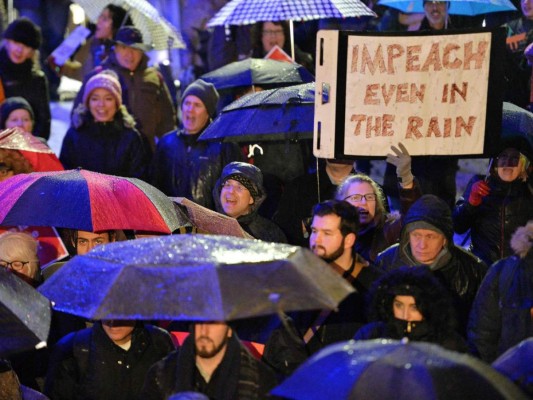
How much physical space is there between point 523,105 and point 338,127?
12.4 feet

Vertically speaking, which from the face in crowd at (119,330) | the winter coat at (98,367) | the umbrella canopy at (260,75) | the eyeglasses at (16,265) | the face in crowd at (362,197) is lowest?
the winter coat at (98,367)

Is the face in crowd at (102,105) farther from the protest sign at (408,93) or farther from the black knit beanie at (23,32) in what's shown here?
the protest sign at (408,93)

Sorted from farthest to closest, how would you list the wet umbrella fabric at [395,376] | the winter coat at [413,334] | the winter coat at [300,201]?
1. the winter coat at [300,201]
2. the winter coat at [413,334]
3. the wet umbrella fabric at [395,376]

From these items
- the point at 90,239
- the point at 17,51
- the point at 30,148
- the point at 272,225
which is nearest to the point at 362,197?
the point at 272,225

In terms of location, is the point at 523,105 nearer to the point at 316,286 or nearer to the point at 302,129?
the point at 302,129

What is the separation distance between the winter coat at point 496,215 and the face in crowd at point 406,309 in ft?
9.17

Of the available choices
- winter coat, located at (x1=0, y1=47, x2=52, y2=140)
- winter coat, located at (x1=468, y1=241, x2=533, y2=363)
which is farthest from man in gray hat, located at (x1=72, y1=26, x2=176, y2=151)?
winter coat, located at (x1=468, y1=241, x2=533, y2=363)

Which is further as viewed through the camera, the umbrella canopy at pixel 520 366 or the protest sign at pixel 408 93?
the protest sign at pixel 408 93

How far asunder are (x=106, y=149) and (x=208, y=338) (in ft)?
18.6

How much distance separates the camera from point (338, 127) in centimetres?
819

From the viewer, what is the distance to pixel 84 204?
8.37 m

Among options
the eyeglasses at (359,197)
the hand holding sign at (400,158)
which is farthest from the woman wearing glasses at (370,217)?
the hand holding sign at (400,158)

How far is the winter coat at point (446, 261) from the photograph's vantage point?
26.8 feet

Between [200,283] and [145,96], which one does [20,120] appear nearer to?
[145,96]
